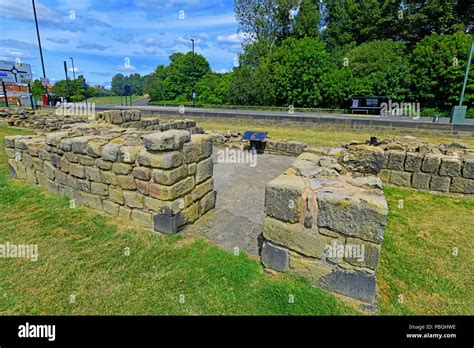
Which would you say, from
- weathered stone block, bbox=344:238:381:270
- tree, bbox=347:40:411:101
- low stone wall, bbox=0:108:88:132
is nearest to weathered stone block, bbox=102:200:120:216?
weathered stone block, bbox=344:238:381:270

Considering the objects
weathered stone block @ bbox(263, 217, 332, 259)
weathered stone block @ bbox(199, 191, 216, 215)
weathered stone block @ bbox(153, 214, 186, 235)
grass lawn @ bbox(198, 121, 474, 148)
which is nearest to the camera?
weathered stone block @ bbox(263, 217, 332, 259)

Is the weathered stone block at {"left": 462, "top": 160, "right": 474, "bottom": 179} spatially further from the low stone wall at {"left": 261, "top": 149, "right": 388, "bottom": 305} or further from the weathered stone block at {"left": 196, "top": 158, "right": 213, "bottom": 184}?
the weathered stone block at {"left": 196, "top": 158, "right": 213, "bottom": 184}

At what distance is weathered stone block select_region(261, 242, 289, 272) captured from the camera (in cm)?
284

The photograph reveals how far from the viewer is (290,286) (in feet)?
8.90

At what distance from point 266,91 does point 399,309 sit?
30707 mm

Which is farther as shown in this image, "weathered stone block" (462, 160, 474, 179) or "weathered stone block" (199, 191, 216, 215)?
"weathered stone block" (462, 160, 474, 179)

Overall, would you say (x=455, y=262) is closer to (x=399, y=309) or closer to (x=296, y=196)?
(x=399, y=309)

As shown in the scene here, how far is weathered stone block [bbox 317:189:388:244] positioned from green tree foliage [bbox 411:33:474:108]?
26962 mm

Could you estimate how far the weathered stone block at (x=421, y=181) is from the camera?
550 cm

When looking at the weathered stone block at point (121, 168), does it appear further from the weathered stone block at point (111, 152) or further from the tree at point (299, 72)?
the tree at point (299, 72)

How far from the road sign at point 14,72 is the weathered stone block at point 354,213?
44533 mm

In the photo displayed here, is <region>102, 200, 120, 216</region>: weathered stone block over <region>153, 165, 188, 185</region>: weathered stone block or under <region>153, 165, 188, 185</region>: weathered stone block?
under

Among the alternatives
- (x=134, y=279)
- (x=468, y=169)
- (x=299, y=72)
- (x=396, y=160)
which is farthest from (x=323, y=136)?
(x=299, y=72)
